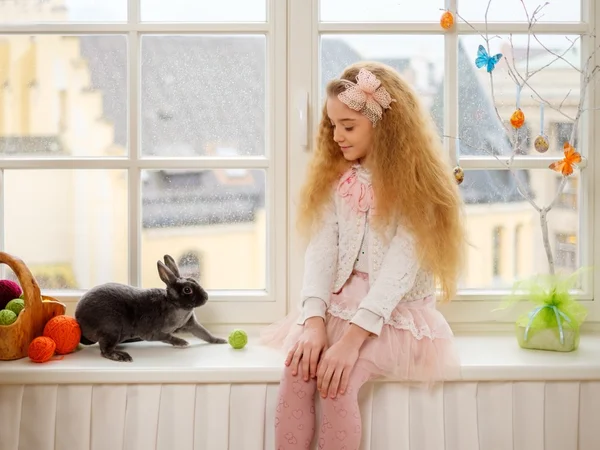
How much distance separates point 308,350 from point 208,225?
1.82 ft

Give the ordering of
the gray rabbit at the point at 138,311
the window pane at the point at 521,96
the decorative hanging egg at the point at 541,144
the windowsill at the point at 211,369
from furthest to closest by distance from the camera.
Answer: the window pane at the point at 521,96
the decorative hanging egg at the point at 541,144
the gray rabbit at the point at 138,311
the windowsill at the point at 211,369

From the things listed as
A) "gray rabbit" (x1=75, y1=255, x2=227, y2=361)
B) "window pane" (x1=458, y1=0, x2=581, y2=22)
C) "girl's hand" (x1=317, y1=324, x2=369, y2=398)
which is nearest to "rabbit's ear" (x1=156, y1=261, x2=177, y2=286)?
"gray rabbit" (x1=75, y1=255, x2=227, y2=361)

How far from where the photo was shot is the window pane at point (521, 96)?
1834 millimetres

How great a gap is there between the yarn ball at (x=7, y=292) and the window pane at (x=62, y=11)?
689mm

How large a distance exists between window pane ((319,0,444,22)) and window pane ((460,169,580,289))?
0.43m

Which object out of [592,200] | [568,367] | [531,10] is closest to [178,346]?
[568,367]

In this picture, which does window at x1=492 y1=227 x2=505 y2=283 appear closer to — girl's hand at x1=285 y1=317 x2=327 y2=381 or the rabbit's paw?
girl's hand at x1=285 y1=317 x2=327 y2=381

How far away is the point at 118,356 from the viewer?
1554mm

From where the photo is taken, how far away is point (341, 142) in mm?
1575

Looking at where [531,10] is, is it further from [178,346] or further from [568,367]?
[178,346]

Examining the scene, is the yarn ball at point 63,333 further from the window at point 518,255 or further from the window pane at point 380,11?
the window at point 518,255

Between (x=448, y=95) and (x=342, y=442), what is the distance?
932 mm

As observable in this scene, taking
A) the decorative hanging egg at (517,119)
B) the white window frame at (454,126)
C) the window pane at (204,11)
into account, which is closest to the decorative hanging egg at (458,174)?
the white window frame at (454,126)

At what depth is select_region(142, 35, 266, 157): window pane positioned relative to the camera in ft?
6.02
